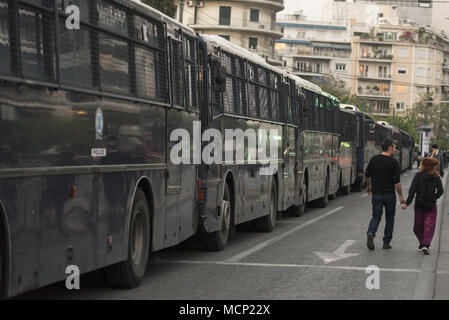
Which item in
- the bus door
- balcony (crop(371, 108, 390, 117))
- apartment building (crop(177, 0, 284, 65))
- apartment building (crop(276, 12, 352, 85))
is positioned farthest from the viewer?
apartment building (crop(276, 12, 352, 85))

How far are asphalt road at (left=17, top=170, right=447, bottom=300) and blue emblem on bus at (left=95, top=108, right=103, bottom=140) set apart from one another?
1867 millimetres

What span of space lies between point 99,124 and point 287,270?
4.63 metres

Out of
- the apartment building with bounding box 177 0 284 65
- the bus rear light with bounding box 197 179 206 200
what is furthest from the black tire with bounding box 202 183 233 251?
the apartment building with bounding box 177 0 284 65

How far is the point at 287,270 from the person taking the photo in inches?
545

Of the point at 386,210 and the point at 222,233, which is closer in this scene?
the point at 222,233

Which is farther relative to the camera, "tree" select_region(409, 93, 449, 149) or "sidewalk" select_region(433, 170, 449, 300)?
"tree" select_region(409, 93, 449, 149)

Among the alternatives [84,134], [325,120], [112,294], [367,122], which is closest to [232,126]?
[112,294]

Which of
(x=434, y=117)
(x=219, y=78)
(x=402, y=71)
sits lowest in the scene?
(x=434, y=117)

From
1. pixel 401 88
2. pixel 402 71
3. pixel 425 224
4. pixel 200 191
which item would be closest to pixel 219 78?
pixel 200 191

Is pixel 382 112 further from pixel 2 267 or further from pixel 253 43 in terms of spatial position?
pixel 2 267

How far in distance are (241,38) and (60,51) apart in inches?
3965

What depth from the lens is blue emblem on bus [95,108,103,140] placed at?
10.0 meters

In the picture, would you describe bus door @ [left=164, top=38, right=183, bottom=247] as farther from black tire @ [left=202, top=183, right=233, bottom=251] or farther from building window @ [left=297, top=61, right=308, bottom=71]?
building window @ [left=297, top=61, right=308, bottom=71]

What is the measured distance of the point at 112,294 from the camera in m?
11.2
